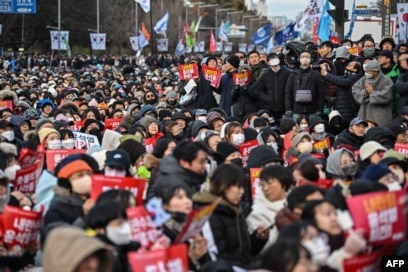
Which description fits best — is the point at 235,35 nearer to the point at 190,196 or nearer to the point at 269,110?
the point at 269,110

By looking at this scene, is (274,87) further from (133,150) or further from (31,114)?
(133,150)

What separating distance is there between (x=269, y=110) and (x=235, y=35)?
338ft

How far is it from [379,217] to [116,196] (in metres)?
1.93

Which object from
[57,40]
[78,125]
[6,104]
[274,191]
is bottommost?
[57,40]

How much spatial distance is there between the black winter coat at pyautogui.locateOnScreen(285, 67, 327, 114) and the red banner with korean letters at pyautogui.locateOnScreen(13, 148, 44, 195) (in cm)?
627

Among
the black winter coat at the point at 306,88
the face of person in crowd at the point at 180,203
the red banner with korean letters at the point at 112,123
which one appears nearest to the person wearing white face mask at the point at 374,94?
the black winter coat at the point at 306,88

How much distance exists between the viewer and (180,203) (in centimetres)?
762

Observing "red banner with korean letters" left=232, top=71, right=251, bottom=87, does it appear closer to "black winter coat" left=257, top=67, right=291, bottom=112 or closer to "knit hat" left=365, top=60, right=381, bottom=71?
"black winter coat" left=257, top=67, right=291, bottom=112

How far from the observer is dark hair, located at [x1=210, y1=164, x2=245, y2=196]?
26.0 ft

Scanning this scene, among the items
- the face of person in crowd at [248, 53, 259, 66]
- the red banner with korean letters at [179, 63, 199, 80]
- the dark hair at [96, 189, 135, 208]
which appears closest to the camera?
the dark hair at [96, 189, 135, 208]

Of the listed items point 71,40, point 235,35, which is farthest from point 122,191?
point 235,35

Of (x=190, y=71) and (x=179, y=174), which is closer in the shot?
(x=179, y=174)

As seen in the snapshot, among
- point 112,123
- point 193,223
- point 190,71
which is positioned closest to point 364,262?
point 193,223

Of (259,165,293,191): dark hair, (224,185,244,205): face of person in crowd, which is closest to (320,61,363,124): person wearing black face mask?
(259,165,293,191): dark hair
